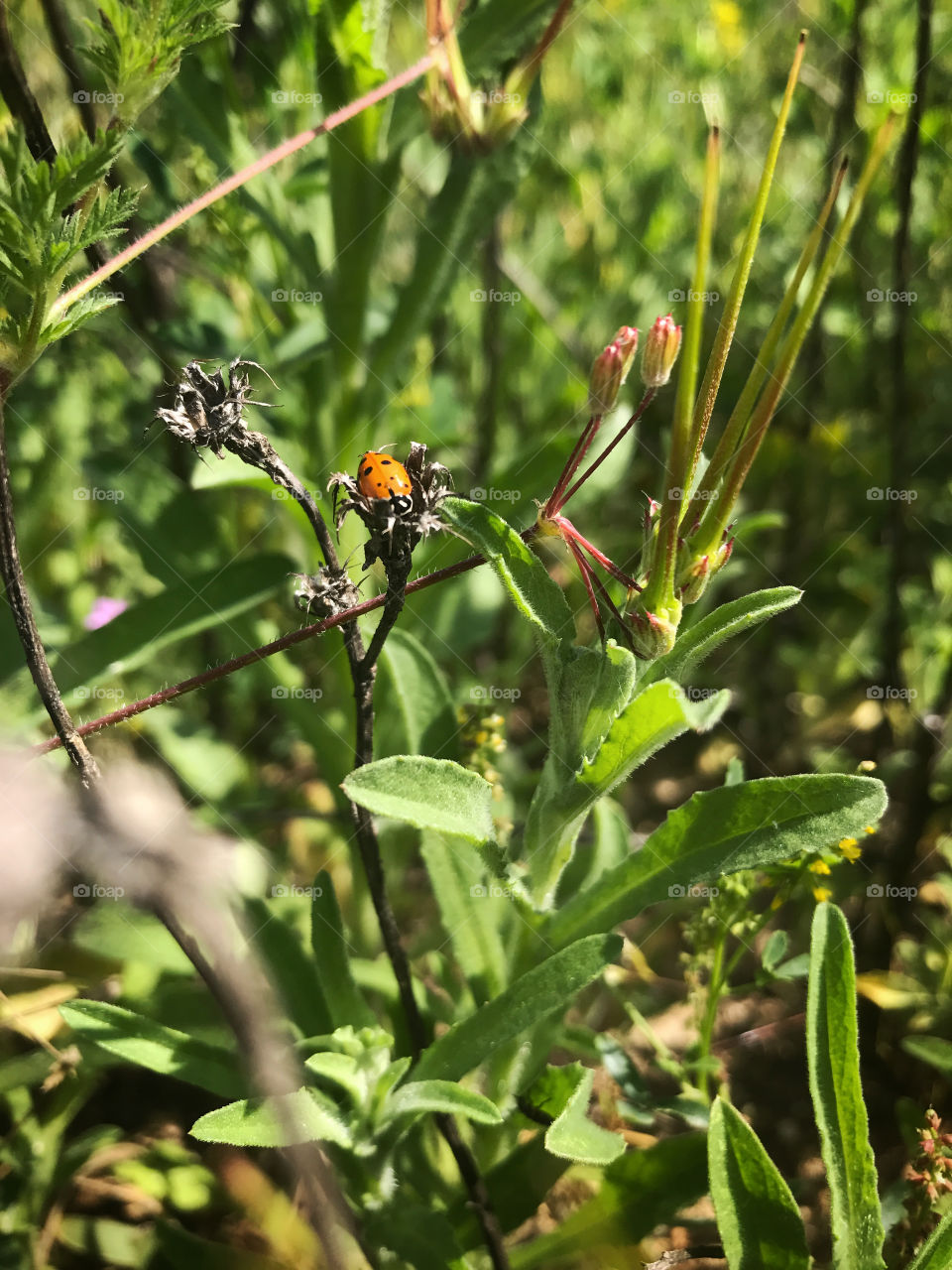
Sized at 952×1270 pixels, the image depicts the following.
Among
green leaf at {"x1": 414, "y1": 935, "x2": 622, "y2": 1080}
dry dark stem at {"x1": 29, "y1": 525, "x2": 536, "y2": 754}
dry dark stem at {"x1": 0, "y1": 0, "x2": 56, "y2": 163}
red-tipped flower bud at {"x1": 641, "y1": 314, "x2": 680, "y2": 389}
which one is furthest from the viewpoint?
dry dark stem at {"x1": 0, "y1": 0, "x2": 56, "y2": 163}

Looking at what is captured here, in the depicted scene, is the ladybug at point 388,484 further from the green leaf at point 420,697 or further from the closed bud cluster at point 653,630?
the green leaf at point 420,697

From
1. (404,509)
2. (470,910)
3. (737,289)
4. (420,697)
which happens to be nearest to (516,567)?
(404,509)

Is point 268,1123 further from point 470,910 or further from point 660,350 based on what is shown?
point 660,350

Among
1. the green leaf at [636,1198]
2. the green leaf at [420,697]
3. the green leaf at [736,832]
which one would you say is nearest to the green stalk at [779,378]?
the green leaf at [736,832]

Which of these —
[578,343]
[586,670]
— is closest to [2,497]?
[586,670]

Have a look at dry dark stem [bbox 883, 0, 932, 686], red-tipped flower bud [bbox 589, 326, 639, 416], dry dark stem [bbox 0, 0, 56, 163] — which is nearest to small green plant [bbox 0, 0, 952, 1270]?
red-tipped flower bud [bbox 589, 326, 639, 416]

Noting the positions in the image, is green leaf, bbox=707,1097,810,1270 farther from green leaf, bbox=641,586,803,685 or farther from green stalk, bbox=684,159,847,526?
green stalk, bbox=684,159,847,526
